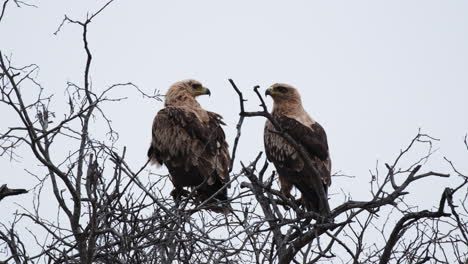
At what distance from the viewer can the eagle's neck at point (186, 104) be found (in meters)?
8.88

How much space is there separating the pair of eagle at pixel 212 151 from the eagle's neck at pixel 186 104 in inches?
0.5

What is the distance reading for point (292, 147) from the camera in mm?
8375

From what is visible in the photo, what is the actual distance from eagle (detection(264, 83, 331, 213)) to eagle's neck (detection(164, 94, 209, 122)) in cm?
87

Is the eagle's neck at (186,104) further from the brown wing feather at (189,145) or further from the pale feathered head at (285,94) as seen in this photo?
the pale feathered head at (285,94)

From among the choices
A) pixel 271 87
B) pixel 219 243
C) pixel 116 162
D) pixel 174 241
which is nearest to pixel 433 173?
pixel 219 243

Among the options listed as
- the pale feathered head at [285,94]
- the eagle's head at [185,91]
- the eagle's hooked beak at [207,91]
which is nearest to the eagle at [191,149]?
the eagle's head at [185,91]

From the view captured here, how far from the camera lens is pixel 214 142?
8266 mm

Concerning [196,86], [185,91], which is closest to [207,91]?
[196,86]

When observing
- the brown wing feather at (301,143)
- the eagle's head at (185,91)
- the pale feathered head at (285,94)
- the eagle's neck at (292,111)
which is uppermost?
the eagle's head at (185,91)

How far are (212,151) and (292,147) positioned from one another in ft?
3.12

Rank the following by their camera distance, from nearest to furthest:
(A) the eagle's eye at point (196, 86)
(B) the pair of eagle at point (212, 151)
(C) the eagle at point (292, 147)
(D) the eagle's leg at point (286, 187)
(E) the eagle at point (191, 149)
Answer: (C) the eagle at point (292, 147)
(B) the pair of eagle at point (212, 151)
(E) the eagle at point (191, 149)
(D) the eagle's leg at point (286, 187)
(A) the eagle's eye at point (196, 86)

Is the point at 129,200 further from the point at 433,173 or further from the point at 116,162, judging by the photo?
the point at 433,173

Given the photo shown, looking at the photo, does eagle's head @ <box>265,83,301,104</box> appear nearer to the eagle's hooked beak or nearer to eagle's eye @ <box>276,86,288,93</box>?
eagle's eye @ <box>276,86,288,93</box>

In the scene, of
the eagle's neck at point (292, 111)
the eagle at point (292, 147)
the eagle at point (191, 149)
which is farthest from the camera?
the eagle's neck at point (292, 111)
